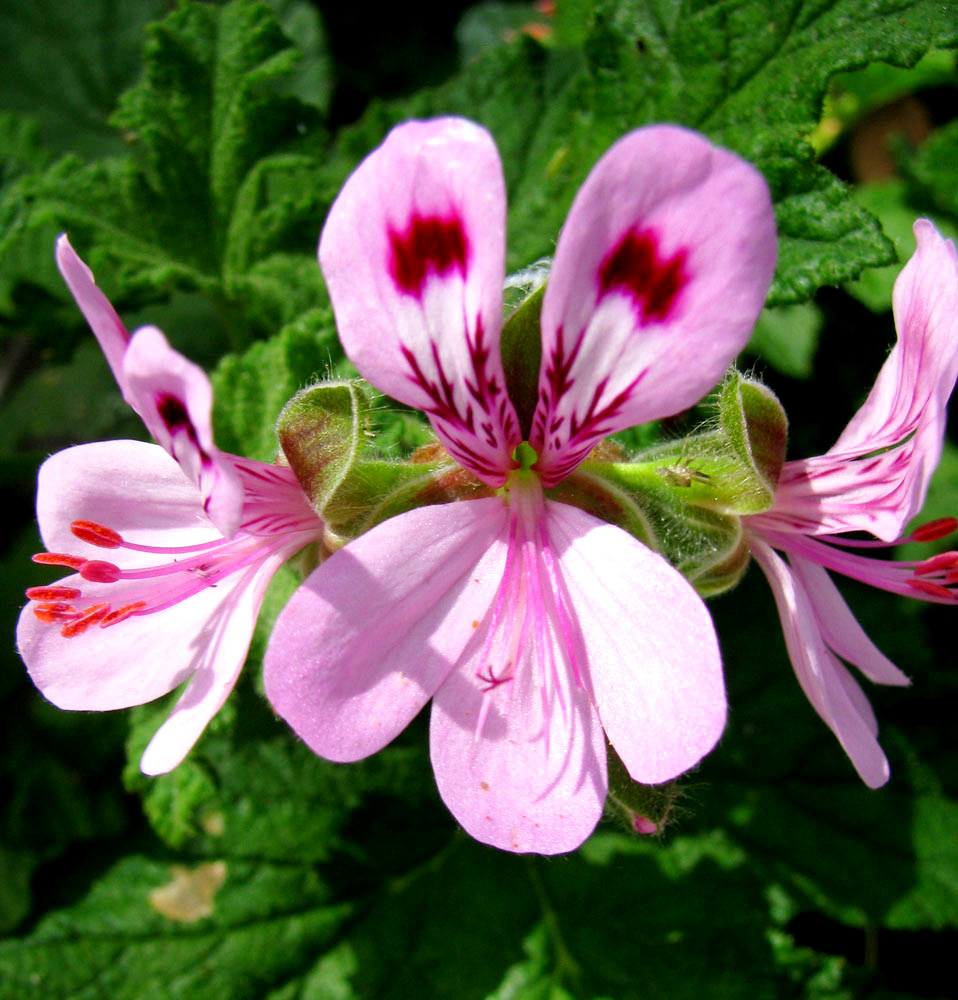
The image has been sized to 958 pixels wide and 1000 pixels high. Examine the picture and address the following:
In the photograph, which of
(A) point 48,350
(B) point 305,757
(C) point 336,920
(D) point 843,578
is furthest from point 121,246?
(D) point 843,578

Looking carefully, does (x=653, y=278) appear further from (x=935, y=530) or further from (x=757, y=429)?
(x=935, y=530)

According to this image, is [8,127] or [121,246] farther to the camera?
[8,127]

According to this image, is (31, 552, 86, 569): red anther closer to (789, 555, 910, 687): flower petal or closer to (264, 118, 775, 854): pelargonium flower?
(264, 118, 775, 854): pelargonium flower

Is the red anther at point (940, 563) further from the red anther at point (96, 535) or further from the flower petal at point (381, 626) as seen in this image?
the red anther at point (96, 535)

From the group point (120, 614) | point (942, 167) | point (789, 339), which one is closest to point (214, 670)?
point (120, 614)

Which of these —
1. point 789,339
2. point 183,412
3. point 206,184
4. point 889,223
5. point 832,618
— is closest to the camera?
point 183,412

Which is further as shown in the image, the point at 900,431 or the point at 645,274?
the point at 900,431

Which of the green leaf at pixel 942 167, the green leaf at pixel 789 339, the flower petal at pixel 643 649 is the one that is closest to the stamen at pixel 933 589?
the flower petal at pixel 643 649

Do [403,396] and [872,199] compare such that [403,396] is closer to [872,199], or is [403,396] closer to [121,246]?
[121,246]

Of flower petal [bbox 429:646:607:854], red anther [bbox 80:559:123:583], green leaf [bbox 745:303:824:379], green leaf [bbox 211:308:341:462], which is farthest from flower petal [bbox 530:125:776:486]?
green leaf [bbox 745:303:824:379]
